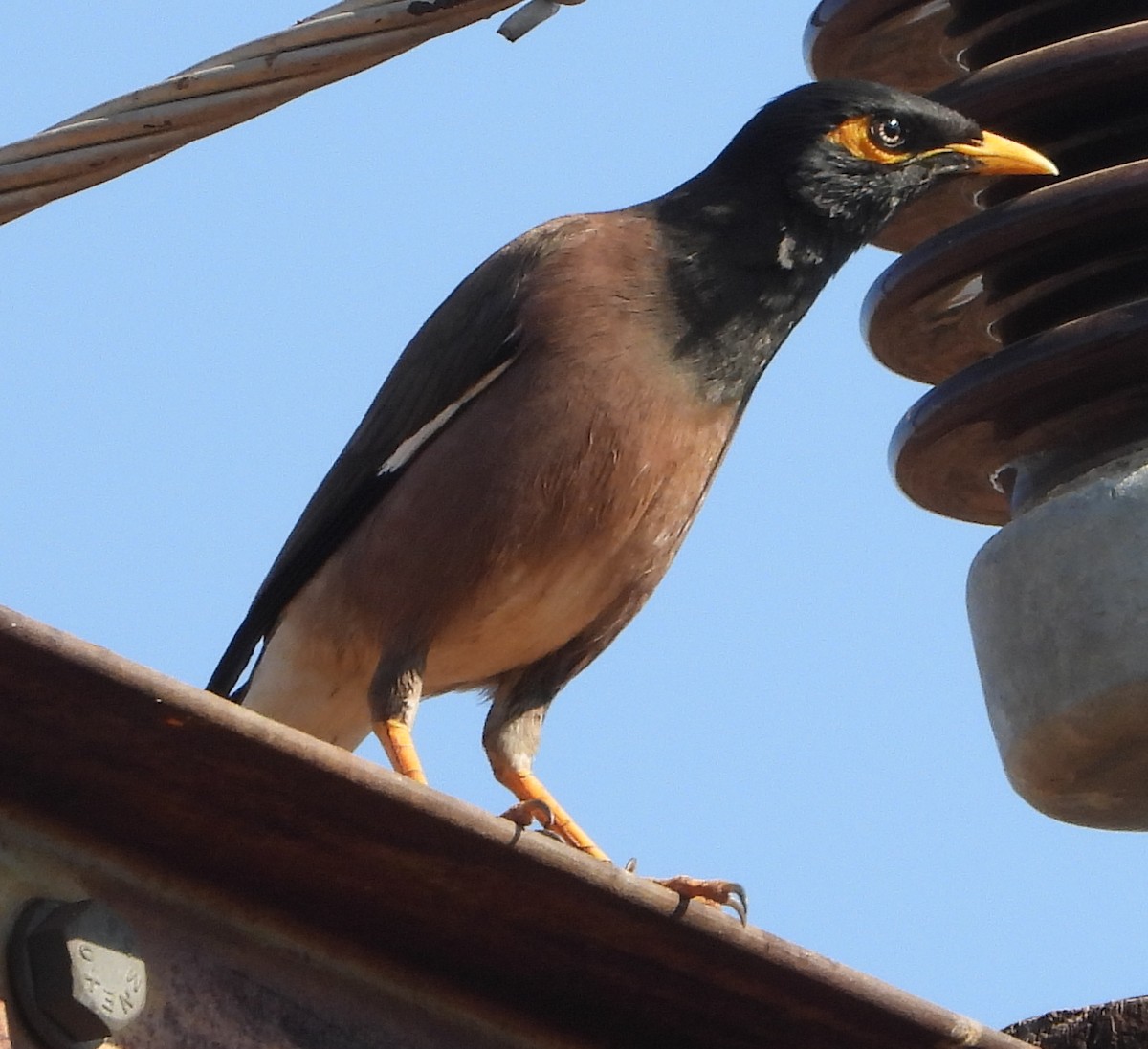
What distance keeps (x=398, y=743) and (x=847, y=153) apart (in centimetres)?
187

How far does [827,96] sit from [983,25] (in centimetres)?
107

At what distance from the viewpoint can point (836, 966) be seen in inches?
113

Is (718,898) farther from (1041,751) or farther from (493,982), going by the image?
(493,982)

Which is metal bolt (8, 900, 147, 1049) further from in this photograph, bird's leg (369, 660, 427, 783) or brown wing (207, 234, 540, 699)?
brown wing (207, 234, 540, 699)

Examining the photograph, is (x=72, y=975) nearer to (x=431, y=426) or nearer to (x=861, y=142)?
(x=431, y=426)

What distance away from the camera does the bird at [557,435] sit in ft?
15.9

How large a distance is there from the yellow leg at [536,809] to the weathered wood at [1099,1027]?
3.42 ft

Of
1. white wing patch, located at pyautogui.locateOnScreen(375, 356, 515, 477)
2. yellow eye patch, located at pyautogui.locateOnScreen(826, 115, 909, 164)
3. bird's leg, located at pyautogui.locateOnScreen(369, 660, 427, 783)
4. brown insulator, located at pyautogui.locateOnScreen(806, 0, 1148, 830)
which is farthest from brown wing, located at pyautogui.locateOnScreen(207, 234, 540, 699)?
brown insulator, located at pyautogui.locateOnScreen(806, 0, 1148, 830)

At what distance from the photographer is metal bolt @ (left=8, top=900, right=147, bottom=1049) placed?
2408mm

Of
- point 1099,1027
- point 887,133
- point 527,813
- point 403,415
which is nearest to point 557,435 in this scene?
point 403,415

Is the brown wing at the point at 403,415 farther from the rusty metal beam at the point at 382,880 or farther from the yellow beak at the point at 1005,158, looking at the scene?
the rusty metal beam at the point at 382,880

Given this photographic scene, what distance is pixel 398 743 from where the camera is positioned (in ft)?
16.2

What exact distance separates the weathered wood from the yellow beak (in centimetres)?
169

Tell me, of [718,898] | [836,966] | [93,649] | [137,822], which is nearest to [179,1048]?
[137,822]
